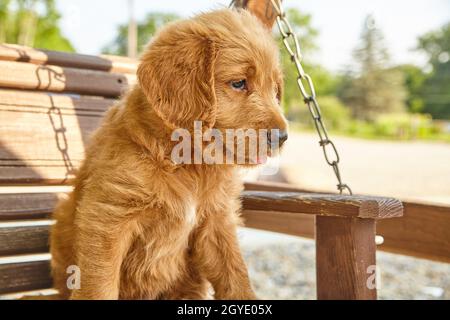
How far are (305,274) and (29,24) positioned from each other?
2362 cm

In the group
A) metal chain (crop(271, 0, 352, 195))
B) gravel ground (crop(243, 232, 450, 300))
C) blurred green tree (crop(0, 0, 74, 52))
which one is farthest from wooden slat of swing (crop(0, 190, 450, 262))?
blurred green tree (crop(0, 0, 74, 52))

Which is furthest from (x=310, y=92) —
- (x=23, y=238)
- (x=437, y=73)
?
(x=437, y=73)

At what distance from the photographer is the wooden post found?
88.4 inches

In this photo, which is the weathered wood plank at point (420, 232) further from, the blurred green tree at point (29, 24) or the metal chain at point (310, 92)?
the blurred green tree at point (29, 24)

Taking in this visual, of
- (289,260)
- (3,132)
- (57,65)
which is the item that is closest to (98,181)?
(3,132)

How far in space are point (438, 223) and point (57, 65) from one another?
2247mm

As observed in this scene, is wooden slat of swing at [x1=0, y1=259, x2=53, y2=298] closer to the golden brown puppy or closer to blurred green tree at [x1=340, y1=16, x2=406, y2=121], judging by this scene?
the golden brown puppy

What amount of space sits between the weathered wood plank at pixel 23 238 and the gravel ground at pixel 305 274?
8.91ft

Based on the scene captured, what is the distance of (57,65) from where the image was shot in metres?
3.26

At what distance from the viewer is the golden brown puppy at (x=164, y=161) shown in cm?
217

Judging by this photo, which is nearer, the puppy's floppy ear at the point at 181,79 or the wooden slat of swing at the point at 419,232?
the puppy's floppy ear at the point at 181,79

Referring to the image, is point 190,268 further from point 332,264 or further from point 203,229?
point 332,264

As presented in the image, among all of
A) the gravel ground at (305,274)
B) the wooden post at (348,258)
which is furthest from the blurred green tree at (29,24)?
the wooden post at (348,258)

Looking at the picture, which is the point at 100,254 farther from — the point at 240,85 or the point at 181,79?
the point at 240,85
